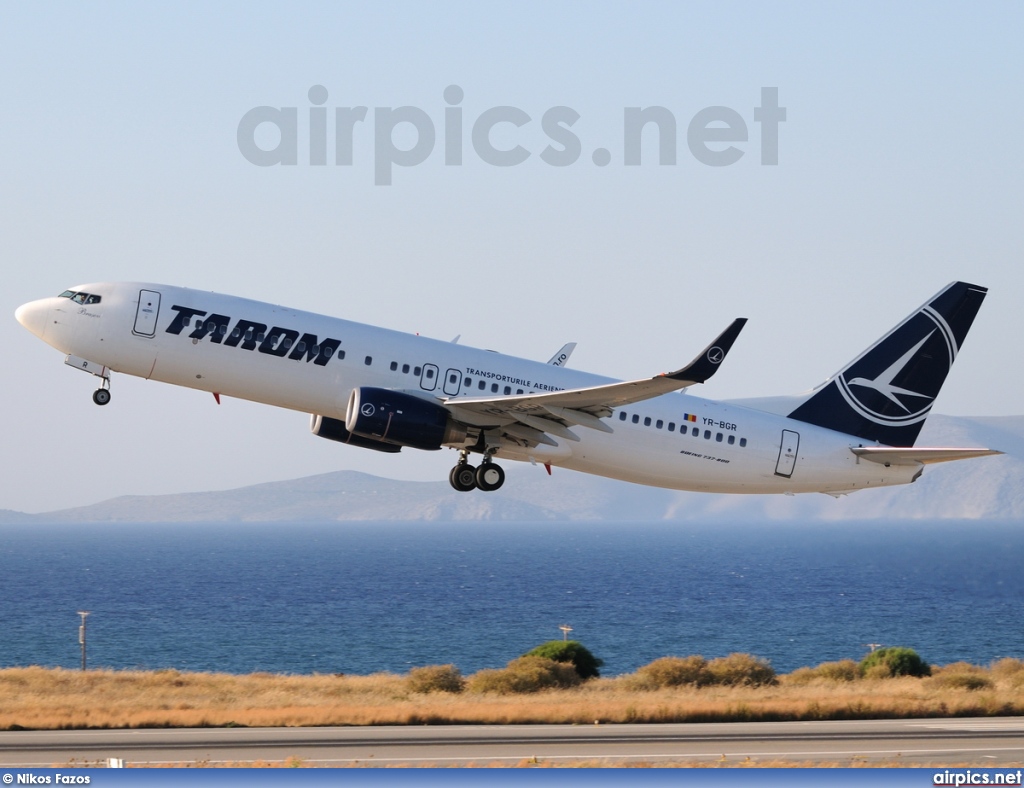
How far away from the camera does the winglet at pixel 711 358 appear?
31.9m

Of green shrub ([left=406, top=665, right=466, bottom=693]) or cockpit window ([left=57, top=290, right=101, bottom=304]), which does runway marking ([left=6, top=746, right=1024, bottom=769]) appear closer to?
cockpit window ([left=57, top=290, right=101, bottom=304])

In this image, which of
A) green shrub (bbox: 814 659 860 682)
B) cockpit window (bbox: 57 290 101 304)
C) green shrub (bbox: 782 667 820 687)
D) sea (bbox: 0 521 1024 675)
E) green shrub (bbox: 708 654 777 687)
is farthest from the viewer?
sea (bbox: 0 521 1024 675)

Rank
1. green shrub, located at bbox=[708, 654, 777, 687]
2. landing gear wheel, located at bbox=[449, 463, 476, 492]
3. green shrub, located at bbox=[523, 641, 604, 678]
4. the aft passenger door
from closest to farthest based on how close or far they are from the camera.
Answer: landing gear wheel, located at bbox=[449, 463, 476, 492] < the aft passenger door < green shrub, located at bbox=[708, 654, 777, 687] < green shrub, located at bbox=[523, 641, 604, 678]

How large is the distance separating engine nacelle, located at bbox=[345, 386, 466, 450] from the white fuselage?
80 centimetres

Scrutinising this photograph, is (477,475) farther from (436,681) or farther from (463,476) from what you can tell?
(436,681)

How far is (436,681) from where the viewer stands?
6122 centimetres

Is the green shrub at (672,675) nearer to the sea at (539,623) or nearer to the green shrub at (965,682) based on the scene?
the green shrub at (965,682)

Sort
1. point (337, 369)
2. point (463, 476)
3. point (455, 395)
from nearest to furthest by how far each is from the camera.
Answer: point (337, 369) < point (455, 395) < point (463, 476)

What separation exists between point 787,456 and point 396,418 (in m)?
13.7

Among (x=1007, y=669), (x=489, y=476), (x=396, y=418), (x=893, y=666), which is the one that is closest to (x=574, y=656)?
(x=893, y=666)

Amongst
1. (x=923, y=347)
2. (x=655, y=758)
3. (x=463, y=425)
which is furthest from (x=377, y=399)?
(x=923, y=347)

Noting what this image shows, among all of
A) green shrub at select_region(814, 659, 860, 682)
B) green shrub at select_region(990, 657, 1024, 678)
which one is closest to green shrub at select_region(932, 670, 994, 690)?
green shrub at select_region(990, 657, 1024, 678)

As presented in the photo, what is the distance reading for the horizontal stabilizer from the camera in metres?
36.9

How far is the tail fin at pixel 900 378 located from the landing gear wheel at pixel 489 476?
11.0 metres
